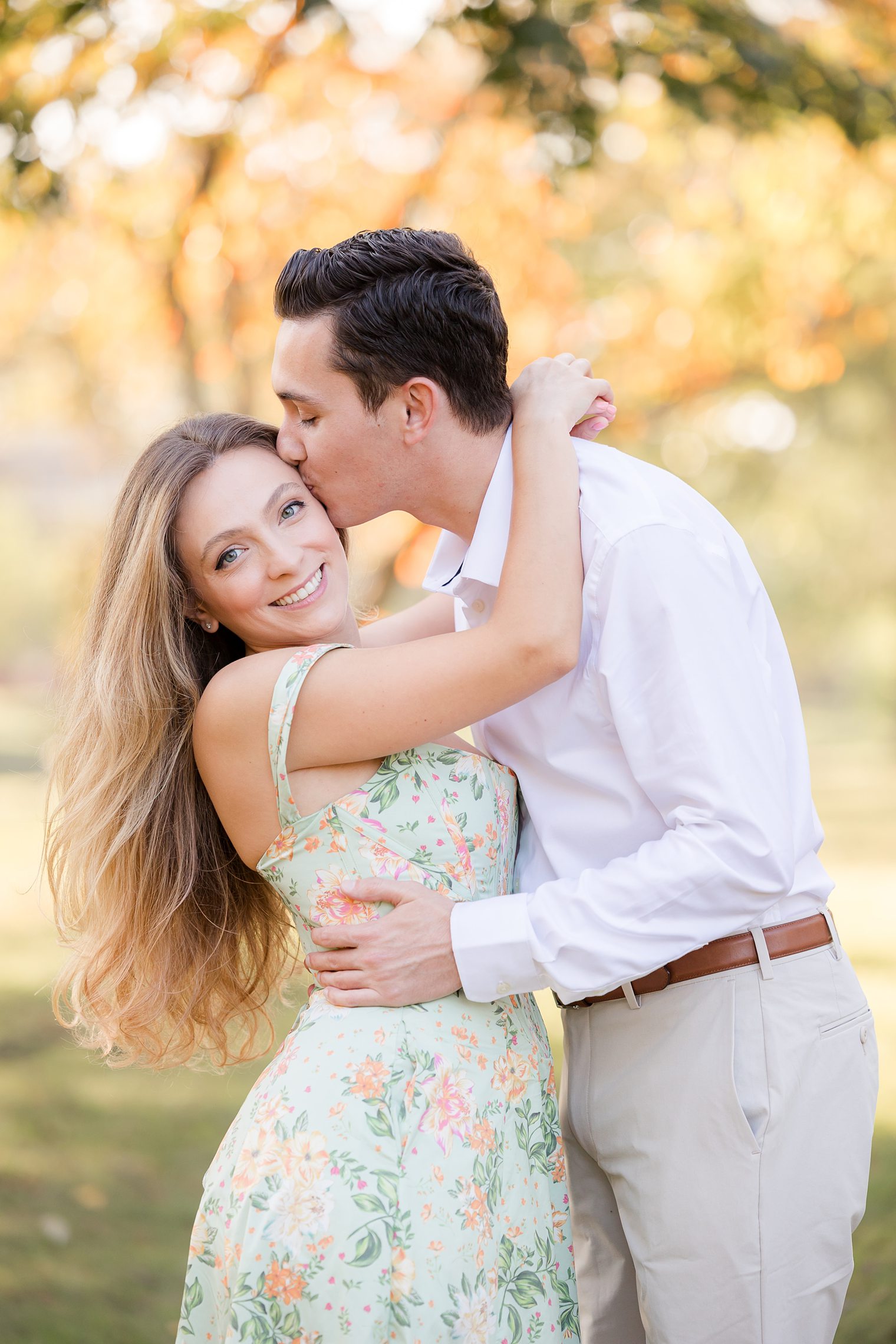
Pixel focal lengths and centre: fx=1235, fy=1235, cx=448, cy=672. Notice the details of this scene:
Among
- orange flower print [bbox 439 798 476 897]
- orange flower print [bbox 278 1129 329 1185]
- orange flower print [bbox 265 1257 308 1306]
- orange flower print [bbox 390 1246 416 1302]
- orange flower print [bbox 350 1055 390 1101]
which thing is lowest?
orange flower print [bbox 265 1257 308 1306]

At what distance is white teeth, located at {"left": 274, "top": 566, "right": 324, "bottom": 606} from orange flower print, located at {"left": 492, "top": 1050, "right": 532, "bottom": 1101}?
2.95 feet

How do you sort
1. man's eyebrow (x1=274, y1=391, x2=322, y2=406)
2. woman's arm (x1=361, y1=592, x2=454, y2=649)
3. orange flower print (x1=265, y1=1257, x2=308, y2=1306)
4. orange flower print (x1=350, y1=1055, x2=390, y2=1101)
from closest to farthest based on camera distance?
1. orange flower print (x1=265, y1=1257, x2=308, y2=1306)
2. orange flower print (x1=350, y1=1055, x2=390, y2=1101)
3. man's eyebrow (x1=274, y1=391, x2=322, y2=406)
4. woman's arm (x1=361, y1=592, x2=454, y2=649)

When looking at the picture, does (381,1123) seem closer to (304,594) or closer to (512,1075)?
(512,1075)

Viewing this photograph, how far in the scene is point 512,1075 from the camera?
6.98 feet

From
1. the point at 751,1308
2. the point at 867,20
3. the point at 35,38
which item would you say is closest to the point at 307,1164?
the point at 751,1308

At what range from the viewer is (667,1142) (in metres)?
2.08

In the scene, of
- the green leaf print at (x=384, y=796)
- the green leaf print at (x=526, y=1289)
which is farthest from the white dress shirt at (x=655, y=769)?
the green leaf print at (x=526, y=1289)

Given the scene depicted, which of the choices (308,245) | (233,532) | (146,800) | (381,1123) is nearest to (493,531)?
(233,532)

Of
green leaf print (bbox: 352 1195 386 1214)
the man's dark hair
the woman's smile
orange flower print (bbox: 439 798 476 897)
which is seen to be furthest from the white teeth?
green leaf print (bbox: 352 1195 386 1214)

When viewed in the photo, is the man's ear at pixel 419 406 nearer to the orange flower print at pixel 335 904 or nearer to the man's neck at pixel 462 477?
the man's neck at pixel 462 477

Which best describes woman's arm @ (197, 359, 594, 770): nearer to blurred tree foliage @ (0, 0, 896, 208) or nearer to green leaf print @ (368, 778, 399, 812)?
green leaf print @ (368, 778, 399, 812)

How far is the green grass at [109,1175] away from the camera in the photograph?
3.81 meters

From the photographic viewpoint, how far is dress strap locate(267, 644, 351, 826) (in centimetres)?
A: 213

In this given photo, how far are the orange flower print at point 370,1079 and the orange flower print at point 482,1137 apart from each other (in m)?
0.17
